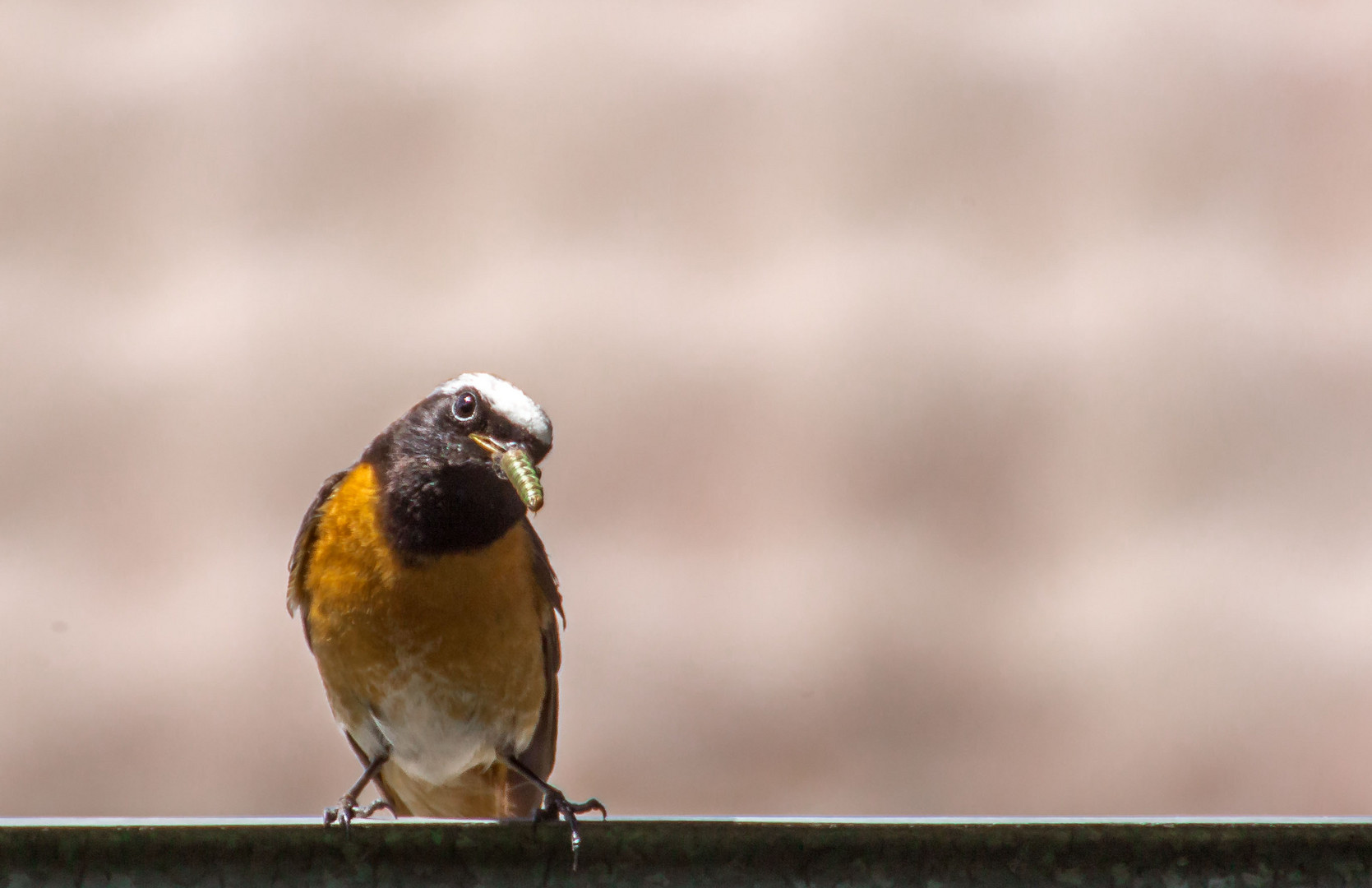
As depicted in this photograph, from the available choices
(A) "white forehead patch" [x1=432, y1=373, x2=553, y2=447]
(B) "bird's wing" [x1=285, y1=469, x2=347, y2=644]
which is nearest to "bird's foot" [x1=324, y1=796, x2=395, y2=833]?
(B) "bird's wing" [x1=285, y1=469, x2=347, y2=644]

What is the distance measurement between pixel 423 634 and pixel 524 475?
0.64 meters

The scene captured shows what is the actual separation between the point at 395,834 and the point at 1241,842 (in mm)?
894

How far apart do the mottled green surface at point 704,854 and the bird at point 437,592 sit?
50.2 inches

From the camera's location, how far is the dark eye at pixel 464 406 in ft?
9.11

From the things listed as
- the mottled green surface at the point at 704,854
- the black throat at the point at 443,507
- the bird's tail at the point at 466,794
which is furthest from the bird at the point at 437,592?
the mottled green surface at the point at 704,854

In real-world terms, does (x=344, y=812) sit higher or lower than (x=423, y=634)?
lower

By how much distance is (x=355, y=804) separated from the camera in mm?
3004

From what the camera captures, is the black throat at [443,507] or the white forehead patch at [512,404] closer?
the white forehead patch at [512,404]

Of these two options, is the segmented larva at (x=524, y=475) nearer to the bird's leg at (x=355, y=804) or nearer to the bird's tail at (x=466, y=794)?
the bird's leg at (x=355, y=804)

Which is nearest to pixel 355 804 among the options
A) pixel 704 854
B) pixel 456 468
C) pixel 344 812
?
pixel 344 812

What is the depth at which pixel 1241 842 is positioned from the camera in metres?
1.37

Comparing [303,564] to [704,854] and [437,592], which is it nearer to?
[437,592]

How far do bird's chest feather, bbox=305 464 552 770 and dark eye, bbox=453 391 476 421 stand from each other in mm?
318

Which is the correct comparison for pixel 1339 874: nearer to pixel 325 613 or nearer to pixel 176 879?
pixel 176 879
